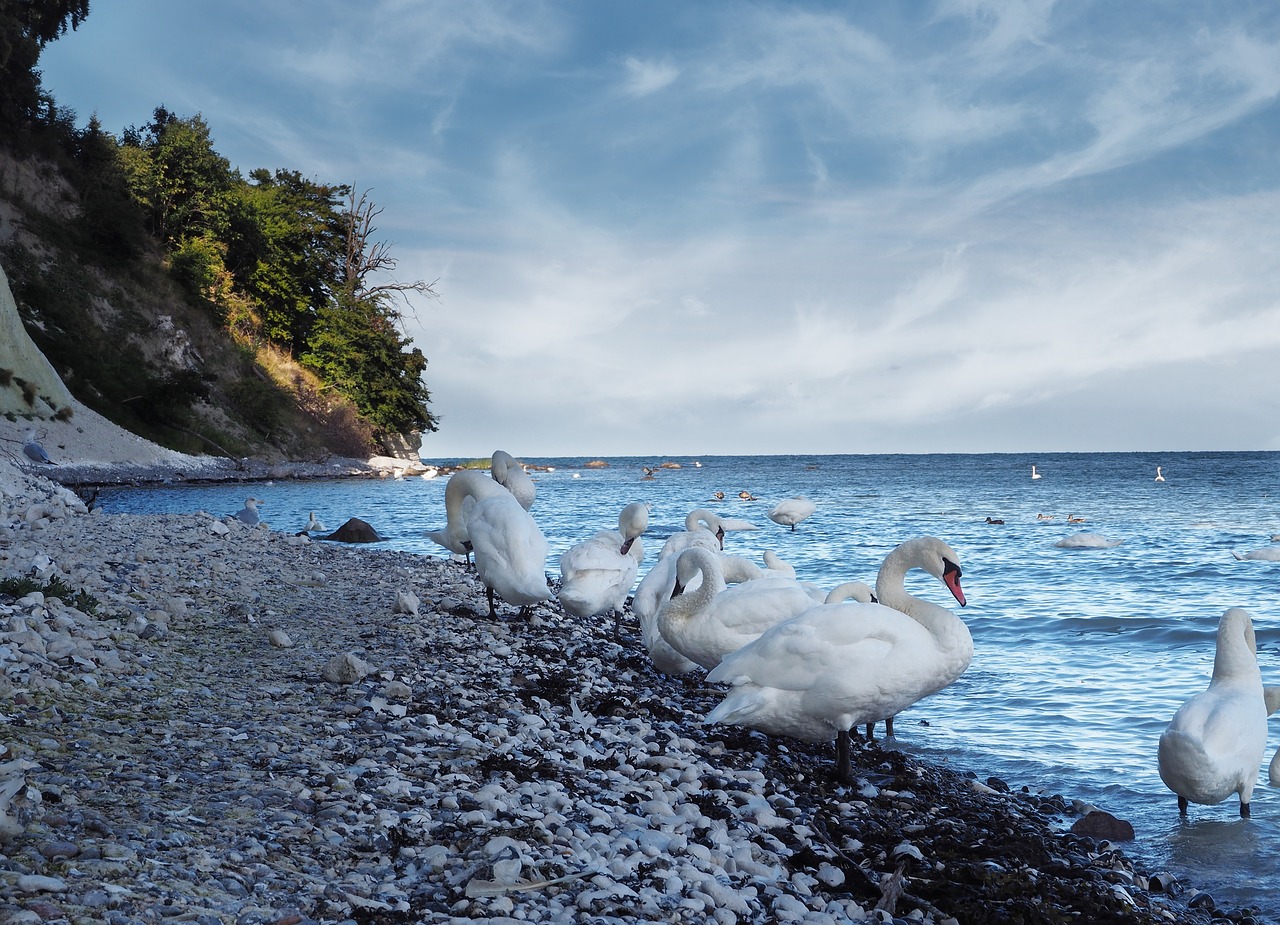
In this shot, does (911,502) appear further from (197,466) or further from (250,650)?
(250,650)

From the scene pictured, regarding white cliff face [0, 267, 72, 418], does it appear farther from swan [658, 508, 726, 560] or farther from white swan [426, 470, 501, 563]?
swan [658, 508, 726, 560]

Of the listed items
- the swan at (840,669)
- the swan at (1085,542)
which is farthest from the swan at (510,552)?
the swan at (1085,542)

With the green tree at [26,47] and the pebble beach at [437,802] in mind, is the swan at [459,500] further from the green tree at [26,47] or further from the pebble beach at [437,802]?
the green tree at [26,47]

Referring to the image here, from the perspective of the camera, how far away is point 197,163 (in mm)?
49344

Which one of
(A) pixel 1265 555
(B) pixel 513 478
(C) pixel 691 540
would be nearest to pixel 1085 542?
(A) pixel 1265 555

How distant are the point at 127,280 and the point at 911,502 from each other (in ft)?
113

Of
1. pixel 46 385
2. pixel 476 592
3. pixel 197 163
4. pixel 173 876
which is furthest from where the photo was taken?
pixel 197 163

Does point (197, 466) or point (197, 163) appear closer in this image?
point (197, 466)

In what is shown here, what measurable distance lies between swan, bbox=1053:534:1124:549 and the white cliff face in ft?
92.7

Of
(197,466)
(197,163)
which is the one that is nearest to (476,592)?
(197,466)

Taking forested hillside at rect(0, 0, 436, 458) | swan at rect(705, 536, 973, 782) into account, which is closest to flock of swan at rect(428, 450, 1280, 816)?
swan at rect(705, 536, 973, 782)

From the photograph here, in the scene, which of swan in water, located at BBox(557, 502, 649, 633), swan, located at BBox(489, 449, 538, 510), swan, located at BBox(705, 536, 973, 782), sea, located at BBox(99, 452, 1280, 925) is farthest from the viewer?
swan, located at BBox(489, 449, 538, 510)

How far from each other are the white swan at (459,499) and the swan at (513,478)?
58 cm

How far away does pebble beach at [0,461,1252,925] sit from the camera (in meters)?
3.22
